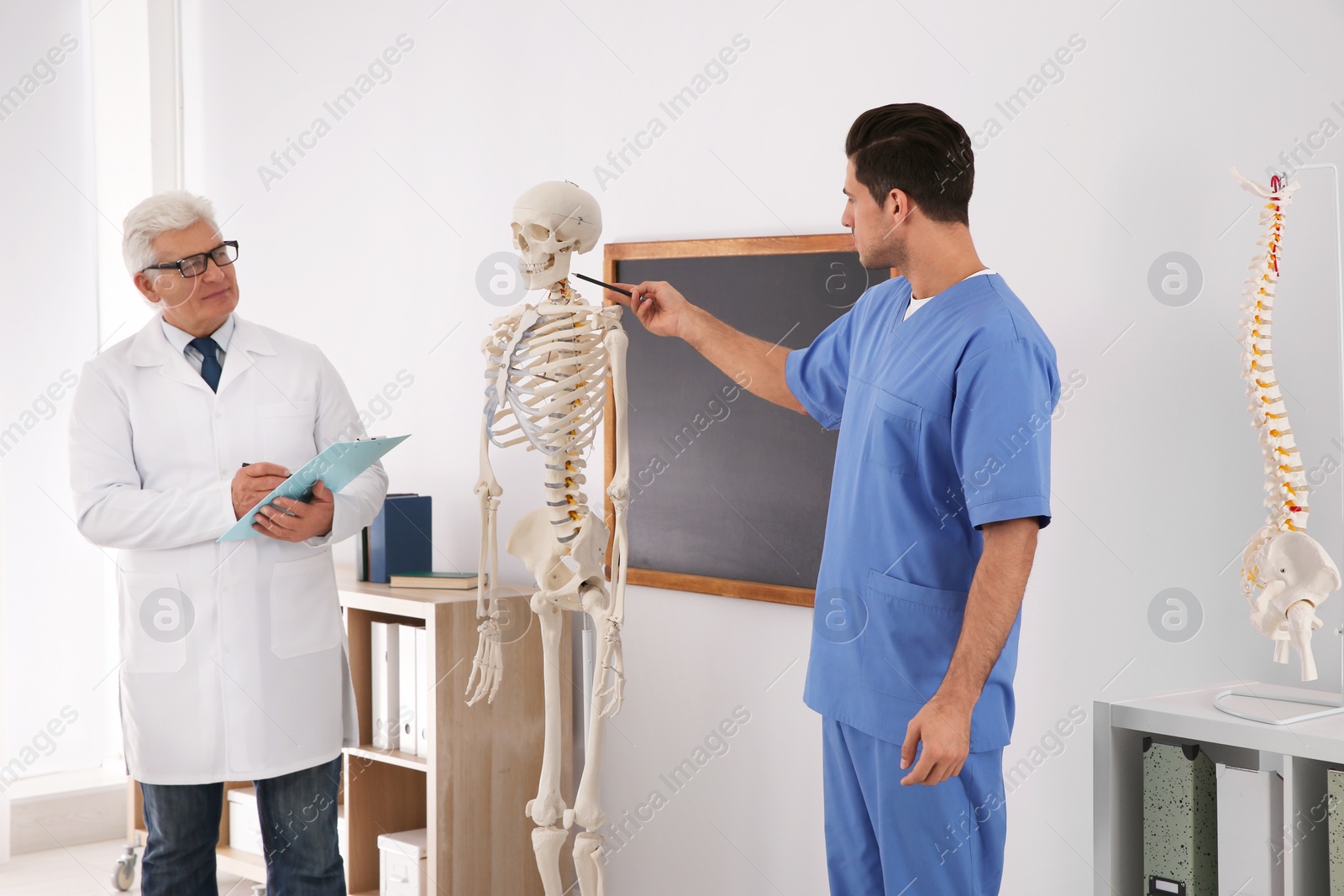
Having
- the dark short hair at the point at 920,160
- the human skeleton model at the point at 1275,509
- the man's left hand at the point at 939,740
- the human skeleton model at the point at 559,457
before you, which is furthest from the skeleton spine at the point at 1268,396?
the human skeleton model at the point at 559,457

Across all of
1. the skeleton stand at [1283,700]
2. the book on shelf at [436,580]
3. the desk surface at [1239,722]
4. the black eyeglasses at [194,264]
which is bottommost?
the desk surface at [1239,722]

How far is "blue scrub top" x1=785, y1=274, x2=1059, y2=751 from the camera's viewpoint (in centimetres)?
149

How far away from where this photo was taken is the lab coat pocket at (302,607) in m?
2.07

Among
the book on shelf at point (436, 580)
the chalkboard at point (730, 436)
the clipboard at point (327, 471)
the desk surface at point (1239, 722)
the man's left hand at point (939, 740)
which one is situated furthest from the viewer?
the book on shelf at point (436, 580)

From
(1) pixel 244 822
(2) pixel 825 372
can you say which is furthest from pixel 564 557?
(1) pixel 244 822

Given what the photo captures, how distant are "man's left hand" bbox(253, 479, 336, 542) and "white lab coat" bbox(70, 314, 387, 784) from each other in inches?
0.8

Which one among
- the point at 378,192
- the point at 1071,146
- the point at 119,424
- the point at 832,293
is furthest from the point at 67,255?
the point at 1071,146

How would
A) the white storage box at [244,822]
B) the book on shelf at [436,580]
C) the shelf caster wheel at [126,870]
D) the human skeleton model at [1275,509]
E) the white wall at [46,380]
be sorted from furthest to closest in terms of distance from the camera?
the white wall at [46,380] < the shelf caster wheel at [126,870] < the white storage box at [244,822] < the book on shelf at [436,580] < the human skeleton model at [1275,509]

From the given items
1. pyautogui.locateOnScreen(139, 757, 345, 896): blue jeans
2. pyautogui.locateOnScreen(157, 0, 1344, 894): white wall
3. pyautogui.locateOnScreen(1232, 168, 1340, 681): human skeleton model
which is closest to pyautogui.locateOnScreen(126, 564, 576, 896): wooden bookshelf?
pyautogui.locateOnScreen(157, 0, 1344, 894): white wall

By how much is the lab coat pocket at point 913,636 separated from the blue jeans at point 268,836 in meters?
1.11

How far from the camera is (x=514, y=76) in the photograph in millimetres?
3004

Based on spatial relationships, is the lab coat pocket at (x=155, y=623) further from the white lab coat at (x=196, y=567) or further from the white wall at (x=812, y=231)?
the white wall at (x=812, y=231)

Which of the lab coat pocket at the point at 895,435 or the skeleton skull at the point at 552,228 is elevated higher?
the skeleton skull at the point at 552,228

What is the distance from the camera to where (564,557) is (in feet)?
6.58
